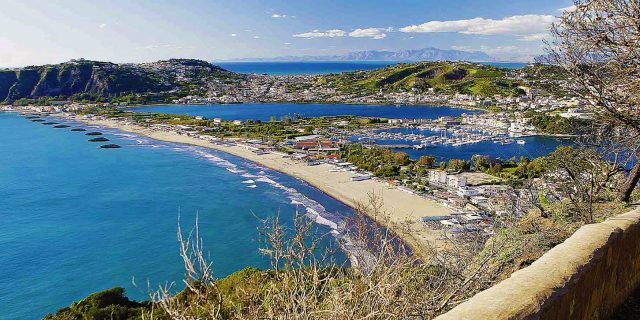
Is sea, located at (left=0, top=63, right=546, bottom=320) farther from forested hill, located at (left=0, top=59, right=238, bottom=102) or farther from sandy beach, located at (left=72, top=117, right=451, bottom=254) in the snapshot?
forested hill, located at (left=0, top=59, right=238, bottom=102)

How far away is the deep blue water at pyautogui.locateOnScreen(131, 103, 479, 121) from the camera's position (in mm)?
78688

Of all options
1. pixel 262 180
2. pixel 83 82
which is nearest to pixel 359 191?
pixel 262 180

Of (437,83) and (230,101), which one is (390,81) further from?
(230,101)

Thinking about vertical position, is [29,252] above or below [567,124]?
below

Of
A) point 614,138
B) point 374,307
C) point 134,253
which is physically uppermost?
point 614,138

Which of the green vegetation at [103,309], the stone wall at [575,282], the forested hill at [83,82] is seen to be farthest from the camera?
the forested hill at [83,82]

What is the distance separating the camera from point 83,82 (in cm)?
10769

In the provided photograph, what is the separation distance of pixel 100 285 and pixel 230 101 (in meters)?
90.9

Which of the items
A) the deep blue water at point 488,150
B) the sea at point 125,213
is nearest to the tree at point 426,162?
the deep blue water at point 488,150

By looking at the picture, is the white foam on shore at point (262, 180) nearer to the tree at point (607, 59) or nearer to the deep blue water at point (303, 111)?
the tree at point (607, 59)

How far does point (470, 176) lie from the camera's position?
3419 cm

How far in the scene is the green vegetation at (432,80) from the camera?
340ft

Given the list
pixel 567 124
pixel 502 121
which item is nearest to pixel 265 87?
pixel 502 121

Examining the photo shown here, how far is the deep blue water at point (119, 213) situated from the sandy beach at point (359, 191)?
1310 millimetres
